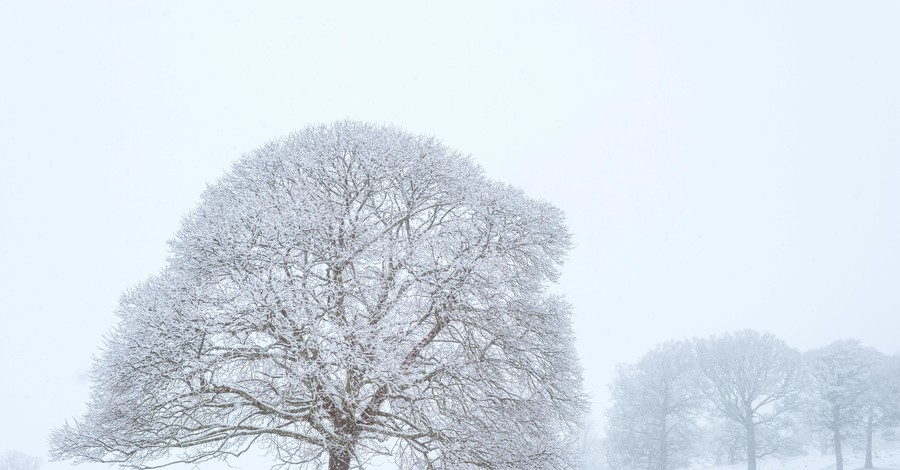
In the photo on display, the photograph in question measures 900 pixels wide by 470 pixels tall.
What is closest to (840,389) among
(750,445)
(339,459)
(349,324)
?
(750,445)

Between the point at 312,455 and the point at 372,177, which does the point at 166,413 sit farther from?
the point at 372,177

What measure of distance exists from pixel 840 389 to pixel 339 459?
38161 mm

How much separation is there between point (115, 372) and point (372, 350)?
498cm

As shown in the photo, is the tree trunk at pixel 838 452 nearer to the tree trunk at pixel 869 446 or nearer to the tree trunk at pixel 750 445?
the tree trunk at pixel 869 446

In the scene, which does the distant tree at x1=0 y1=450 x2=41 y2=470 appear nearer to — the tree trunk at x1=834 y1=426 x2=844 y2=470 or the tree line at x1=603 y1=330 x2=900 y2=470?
the tree line at x1=603 y1=330 x2=900 y2=470

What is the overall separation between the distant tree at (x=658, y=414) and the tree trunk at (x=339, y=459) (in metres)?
31.9

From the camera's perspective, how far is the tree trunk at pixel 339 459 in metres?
10.9

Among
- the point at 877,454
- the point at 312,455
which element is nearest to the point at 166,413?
the point at 312,455

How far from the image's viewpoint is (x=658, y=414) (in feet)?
127

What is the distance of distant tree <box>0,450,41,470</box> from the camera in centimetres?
5101

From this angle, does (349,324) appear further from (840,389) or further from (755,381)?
(840,389)

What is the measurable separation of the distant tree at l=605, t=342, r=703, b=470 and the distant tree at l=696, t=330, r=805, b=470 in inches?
55.6

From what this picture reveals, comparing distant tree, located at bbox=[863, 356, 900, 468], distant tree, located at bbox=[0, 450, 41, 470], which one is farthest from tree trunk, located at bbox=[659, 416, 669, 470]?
distant tree, located at bbox=[0, 450, 41, 470]

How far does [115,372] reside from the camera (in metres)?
10.4
